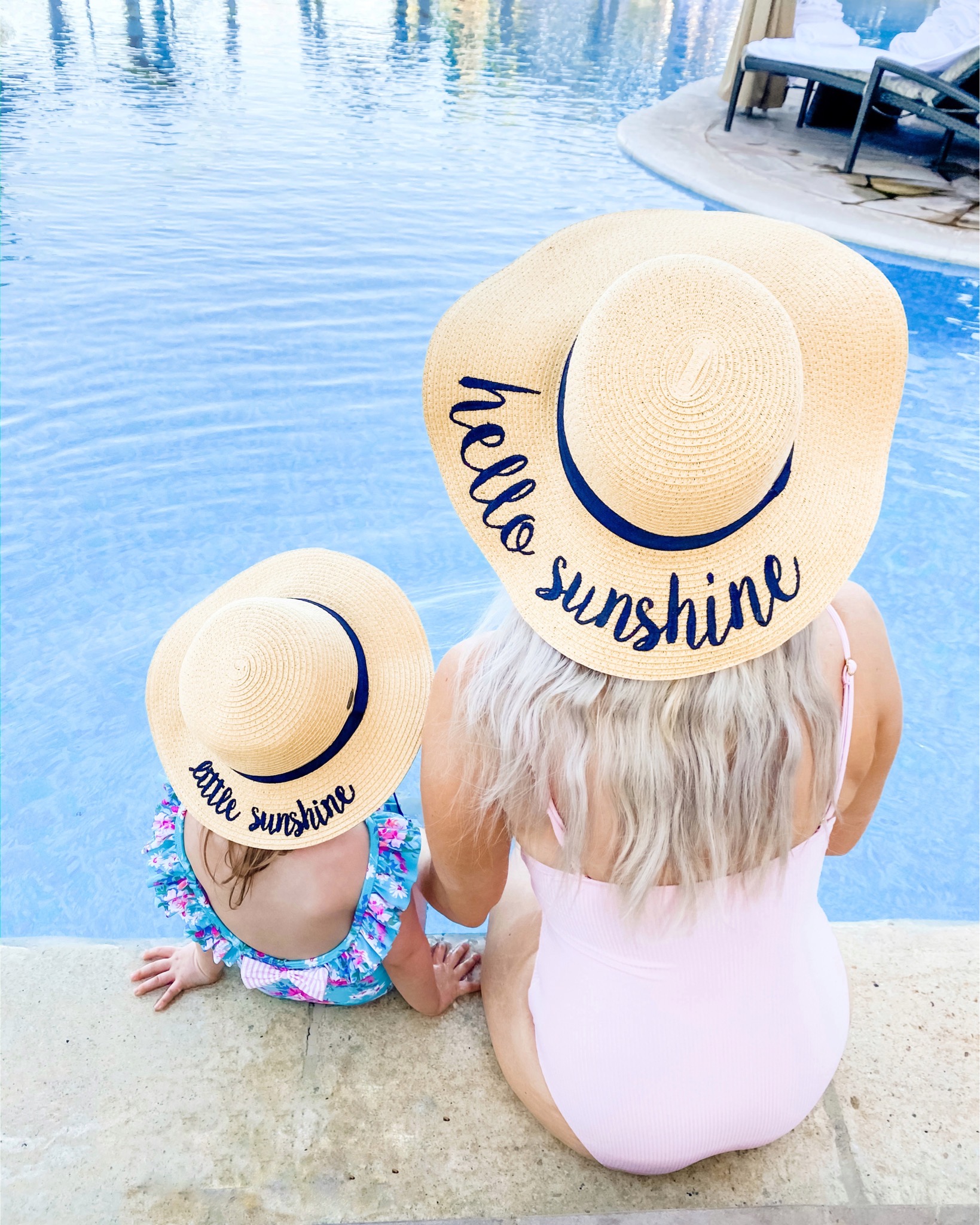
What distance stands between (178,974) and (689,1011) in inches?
43.1

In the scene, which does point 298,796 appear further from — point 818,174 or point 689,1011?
point 818,174

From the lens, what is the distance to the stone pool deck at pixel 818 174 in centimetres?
665

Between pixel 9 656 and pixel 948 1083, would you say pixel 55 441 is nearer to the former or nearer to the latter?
pixel 9 656

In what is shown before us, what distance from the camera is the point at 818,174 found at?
782cm

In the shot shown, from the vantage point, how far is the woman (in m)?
0.95

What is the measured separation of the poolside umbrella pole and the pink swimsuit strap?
30.3ft

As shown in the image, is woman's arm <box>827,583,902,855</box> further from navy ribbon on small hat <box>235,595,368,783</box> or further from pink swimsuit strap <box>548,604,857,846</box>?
navy ribbon on small hat <box>235,595,368,783</box>

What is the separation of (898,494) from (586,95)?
8.14 metres

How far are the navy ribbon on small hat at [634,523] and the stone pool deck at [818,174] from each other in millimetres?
6514

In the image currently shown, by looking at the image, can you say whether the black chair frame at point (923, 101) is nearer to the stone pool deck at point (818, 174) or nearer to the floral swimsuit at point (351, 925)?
the stone pool deck at point (818, 174)

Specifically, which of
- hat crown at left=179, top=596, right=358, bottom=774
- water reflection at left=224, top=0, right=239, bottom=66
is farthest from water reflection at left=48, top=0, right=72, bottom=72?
hat crown at left=179, top=596, right=358, bottom=774

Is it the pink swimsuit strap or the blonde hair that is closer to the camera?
the blonde hair

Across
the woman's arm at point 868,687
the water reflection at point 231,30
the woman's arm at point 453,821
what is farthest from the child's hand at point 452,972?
the water reflection at point 231,30

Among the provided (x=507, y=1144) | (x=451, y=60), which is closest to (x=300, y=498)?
(x=507, y=1144)
